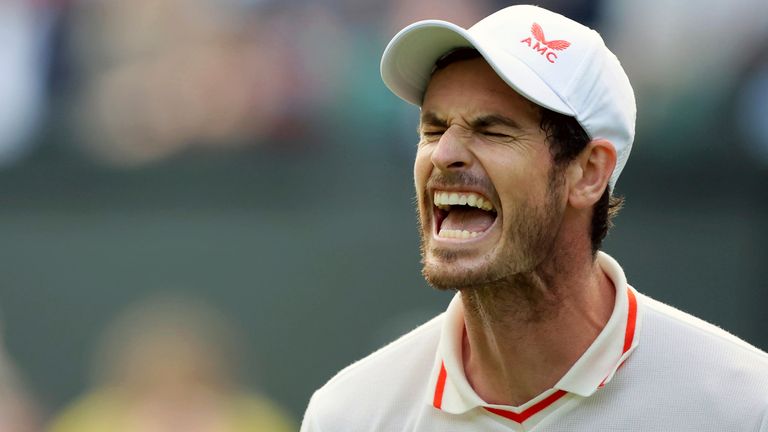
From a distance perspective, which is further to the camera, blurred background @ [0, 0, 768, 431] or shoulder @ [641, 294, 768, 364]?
blurred background @ [0, 0, 768, 431]

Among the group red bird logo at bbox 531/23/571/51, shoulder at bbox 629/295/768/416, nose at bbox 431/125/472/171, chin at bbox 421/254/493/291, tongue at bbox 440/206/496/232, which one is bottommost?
shoulder at bbox 629/295/768/416

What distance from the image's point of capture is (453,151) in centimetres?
265

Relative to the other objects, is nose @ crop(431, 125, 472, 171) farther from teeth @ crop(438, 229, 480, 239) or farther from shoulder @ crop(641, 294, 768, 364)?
shoulder @ crop(641, 294, 768, 364)

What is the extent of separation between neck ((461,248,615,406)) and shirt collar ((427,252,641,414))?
40 millimetres

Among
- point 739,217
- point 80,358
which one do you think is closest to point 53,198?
point 80,358

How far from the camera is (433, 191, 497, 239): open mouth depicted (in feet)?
8.78

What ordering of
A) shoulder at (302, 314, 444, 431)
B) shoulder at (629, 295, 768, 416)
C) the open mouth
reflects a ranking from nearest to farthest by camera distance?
1. shoulder at (629, 295, 768, 416)
2. the open mouth
3. shoulder at (302, 314, 444, 431)

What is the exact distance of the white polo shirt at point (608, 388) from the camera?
8.49 ft

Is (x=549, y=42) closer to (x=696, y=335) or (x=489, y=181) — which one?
(x=489, y=181)

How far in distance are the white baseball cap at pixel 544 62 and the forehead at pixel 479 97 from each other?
5cm

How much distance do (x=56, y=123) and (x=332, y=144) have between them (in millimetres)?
1409

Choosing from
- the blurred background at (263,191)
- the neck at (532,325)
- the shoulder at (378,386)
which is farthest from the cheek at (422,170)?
the blurred background at (263,191)

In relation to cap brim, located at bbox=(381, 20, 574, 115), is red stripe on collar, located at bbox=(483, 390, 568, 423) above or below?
below

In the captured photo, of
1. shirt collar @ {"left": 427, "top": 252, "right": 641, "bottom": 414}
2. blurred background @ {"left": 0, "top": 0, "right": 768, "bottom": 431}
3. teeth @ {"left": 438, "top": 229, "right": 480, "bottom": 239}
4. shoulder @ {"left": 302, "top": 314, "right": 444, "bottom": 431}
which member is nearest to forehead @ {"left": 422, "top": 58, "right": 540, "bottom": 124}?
teeth @ {"left": 438, "top": 229, "right": 480, "bottom": 239}
